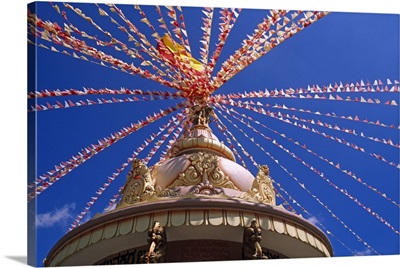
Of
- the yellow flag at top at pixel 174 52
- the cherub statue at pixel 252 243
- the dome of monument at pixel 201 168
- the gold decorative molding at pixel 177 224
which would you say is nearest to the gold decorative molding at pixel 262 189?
the dome of monument at pixel 201 168

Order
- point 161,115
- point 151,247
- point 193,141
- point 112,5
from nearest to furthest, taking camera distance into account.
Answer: point 151,247, point 112,5, point 193,141, point 161,115

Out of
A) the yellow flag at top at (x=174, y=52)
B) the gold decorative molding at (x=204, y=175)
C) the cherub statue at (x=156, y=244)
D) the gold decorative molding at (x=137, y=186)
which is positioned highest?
the yellow flag at top at (x=174, y=52)

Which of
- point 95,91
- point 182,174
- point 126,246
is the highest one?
point 95,91

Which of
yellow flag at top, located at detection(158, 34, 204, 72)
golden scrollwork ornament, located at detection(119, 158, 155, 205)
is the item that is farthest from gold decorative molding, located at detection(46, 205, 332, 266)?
yellow flag at top, located at detection(158, 34, 204, 72)

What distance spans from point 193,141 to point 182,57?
1542 mm

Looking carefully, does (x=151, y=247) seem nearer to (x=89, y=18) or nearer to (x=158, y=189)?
(x=158, y=189)

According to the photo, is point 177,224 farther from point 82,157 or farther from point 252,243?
point 82,157

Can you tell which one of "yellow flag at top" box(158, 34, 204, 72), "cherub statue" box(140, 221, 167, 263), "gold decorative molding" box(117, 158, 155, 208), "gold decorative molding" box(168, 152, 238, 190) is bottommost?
"cherub statue" box(140, 221, 167, 263)

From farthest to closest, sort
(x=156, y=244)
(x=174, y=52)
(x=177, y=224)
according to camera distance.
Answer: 1. (x=174, y=52)
2. (x=177, y=224)
3. (x=156, y=244)

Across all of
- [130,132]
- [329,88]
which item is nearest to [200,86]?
[130,132]

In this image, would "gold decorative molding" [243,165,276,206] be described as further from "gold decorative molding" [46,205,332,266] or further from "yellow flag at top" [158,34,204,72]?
"yellow flag at top" [158,34,204,72]

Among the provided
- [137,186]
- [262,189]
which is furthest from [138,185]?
[262,189]

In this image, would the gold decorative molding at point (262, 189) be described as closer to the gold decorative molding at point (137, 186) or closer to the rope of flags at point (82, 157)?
the gold decorative molding at point (137, 186)

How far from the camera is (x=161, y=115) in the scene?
1364cm
